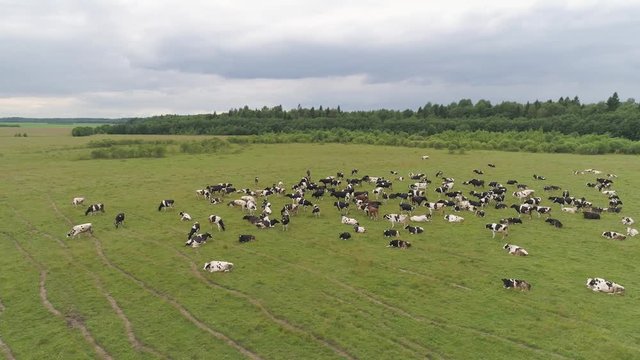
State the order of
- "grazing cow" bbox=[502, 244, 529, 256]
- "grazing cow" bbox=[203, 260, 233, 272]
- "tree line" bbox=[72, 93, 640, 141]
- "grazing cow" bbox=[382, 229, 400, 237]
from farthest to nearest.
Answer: "tree line" bbox=[72, 93, 640, 141] → "grazing cow" bbox=[382, 229, 400, 237] → "grazing cow" bbox=[502, 244, 529, 256] → "grazing cow" bbox=[203, 260, 233, 272]

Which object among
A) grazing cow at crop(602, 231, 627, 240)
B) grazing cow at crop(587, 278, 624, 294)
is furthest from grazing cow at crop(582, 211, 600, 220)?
grazing cow at crop(587, 278, 624, 294)

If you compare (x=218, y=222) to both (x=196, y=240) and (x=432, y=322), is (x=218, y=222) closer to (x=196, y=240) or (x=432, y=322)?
(x=196, y=240)

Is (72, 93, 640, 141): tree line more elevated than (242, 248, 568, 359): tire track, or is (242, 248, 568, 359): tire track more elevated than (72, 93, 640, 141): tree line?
(72, 93, 640, 141): tree line

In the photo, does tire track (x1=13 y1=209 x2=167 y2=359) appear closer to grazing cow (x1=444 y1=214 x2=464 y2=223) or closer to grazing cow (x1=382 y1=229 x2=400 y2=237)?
grazing cow (x1=382 y1=229 x2=400 y2=237)

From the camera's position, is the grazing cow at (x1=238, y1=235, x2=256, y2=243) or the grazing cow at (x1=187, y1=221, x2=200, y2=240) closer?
the grazing cow at (x1=238, y1=235, x2=256, y2=243)

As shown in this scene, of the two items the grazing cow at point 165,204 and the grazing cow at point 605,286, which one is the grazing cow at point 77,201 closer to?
the grazing cow at point 165,204

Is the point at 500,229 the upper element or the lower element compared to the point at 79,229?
upper

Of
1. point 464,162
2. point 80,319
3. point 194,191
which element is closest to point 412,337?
point 80,319

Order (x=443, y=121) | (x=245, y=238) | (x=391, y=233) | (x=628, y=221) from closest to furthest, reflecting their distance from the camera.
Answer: (x=245, y=238) < (x=391, y=233) < (x=628, y=221) < (x=443, y=121)

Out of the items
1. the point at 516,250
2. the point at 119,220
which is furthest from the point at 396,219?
the point at 119,220
